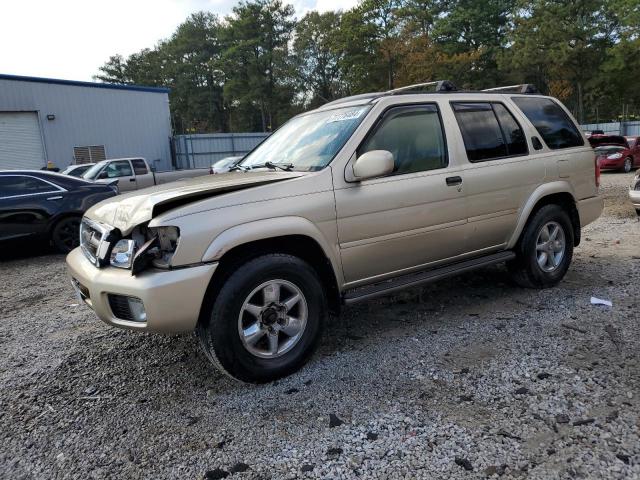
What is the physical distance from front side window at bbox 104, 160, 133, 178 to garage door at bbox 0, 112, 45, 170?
10078 mm

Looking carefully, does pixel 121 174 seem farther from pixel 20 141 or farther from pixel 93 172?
pixel 20 141

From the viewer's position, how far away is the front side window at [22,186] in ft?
25.5

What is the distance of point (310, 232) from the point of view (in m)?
3.29

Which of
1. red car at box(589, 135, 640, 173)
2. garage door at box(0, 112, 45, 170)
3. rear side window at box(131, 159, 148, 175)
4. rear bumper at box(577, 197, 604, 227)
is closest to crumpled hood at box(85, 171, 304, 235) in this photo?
rear bumper at box(577, 197, 604, 227)

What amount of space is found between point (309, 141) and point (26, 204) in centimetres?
592

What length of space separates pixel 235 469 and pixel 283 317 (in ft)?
3.50

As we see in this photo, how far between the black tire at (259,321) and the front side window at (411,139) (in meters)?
1.05

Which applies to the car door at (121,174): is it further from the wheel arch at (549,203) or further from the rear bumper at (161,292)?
the wheel arch at (549,203)

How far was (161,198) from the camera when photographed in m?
3.02

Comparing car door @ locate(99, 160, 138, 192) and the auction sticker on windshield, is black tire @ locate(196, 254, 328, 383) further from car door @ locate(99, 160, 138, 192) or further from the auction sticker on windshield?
car door @ locate(99, 160, 138, 192)

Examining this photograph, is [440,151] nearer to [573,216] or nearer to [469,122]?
[469,122]

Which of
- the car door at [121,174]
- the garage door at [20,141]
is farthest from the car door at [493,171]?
the garage door at [20,141]

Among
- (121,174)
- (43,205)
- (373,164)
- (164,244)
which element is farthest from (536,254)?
(121,174)

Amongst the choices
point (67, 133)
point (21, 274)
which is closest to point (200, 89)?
point (67, 133)
